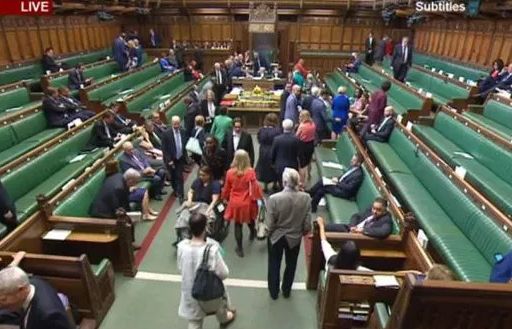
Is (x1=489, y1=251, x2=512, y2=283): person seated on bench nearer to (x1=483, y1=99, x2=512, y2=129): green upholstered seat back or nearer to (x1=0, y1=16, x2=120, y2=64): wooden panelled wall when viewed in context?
(x1=483, y1=99, x2=512, y2=129): green upholstered seat back

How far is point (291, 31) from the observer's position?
56.3 feet

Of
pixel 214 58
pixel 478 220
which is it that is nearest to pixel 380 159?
pixel 478 220

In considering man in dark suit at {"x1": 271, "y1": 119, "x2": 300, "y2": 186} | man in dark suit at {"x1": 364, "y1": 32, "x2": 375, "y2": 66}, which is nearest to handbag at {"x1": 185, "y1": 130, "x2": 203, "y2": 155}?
man in dark suit at {"x1": 271, "y1": 119, "x2": 300, "y2": 186}

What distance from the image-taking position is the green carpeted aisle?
3.66 m

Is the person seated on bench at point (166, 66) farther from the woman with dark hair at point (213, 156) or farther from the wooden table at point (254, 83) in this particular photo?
the woman with dark hair at point (213, 156)

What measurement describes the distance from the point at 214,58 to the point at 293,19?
3.89m

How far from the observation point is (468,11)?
9945mm

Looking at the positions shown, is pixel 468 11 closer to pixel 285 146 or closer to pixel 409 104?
pixel 409 104

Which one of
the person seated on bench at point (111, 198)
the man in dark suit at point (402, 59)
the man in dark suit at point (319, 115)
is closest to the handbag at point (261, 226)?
the person seated on bench at point (111, 198)

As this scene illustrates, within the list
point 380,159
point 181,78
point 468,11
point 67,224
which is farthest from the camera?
point 181,78

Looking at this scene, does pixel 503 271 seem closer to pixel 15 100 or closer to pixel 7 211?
pixel 7 211

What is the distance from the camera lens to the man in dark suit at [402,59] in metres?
10.4

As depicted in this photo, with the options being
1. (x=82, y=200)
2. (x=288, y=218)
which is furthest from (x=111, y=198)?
(x=288, y=218)

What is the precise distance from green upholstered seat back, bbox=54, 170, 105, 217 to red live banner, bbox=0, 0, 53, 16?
222 centimetres
